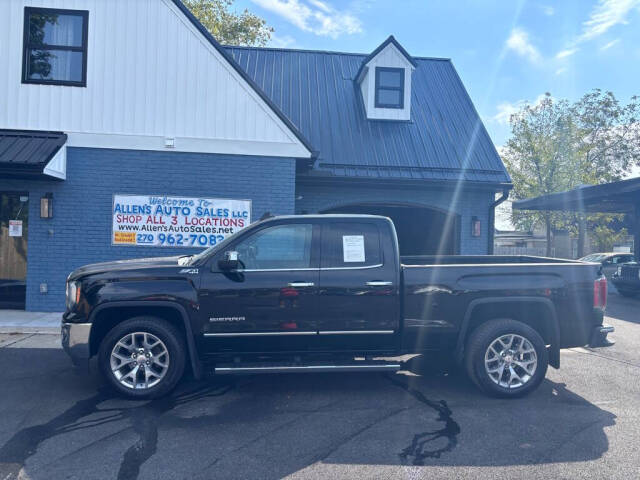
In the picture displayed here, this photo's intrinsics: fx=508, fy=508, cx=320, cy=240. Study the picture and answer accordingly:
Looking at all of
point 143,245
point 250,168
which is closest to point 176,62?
point 250,168

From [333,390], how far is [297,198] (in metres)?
6.70

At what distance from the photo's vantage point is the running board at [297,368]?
523 centimetres

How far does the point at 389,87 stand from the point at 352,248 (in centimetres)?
885

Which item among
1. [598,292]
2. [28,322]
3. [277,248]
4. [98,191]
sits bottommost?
[28,322]

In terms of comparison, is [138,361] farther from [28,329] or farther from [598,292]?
[598,292]

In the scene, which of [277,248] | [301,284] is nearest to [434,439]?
[301,284]

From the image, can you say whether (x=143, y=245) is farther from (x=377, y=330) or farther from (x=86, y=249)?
(x=377, y=330)

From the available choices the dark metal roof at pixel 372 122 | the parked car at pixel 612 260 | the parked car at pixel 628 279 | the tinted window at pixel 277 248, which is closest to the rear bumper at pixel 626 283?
the parked car at pixel 628 279

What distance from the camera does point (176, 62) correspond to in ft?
33.4

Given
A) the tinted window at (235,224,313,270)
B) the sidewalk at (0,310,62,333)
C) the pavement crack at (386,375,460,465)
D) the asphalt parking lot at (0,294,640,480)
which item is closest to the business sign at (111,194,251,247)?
the sidewalk at (0,310,62,333)

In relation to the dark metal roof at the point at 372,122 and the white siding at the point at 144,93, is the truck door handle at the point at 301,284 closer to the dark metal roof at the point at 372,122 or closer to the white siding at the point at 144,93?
the white siding at the point at 144,93

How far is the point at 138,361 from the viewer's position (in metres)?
5.31

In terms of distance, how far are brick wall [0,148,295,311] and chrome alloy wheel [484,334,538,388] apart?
6.04 metres

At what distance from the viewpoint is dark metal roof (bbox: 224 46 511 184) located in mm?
11883
